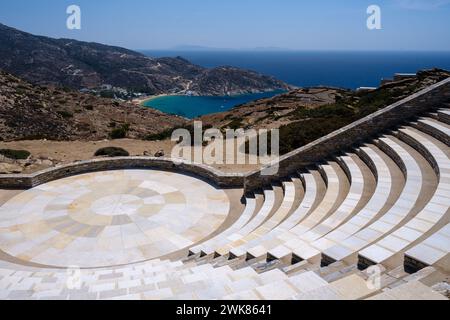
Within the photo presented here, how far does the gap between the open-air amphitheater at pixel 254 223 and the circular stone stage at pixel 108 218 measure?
6cm

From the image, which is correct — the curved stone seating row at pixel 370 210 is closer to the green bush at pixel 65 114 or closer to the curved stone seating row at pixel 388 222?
the curved stone seating row at pixel 388 222

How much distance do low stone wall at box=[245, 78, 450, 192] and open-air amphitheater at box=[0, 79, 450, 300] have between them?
5 cm

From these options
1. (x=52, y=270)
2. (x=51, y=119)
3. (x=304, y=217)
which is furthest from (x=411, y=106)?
(x=51, y=119)

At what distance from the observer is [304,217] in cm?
1074

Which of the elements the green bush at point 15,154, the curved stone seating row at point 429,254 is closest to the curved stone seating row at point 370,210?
the curved stone seating row at point 429,254

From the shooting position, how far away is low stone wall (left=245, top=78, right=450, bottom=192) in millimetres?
15281

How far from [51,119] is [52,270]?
38933 mm

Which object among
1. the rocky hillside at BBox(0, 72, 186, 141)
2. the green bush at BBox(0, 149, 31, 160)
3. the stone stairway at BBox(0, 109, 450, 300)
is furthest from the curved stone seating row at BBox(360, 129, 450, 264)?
the rocky hillside at BBox(0, 72, 186, 141)

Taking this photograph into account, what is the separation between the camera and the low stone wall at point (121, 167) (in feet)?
52.6

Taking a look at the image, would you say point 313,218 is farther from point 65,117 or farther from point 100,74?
point 100,74

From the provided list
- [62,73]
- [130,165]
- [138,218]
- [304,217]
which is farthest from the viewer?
[62,73]

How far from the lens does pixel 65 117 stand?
46344 millimetres

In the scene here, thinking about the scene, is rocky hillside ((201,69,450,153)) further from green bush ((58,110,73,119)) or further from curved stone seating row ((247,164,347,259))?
green bush ((58,110,73,119))
